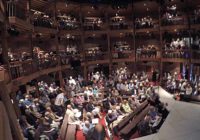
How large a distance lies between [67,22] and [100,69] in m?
7.40

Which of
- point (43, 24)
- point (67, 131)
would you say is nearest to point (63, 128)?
point (67, 131)

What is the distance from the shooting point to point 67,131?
11.8 meters

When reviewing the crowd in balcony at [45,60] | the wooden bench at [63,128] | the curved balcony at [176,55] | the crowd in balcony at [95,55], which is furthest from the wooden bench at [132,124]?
the crowd in balcony at [95,55]

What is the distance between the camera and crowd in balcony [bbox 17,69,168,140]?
428 inches

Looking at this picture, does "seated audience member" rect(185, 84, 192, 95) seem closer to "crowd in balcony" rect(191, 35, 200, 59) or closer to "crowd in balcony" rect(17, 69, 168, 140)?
"crowd in balcony" rect(17, 69, 168, 140)

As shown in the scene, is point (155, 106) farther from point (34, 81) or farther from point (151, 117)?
point (34, 81)

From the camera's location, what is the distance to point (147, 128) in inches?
426

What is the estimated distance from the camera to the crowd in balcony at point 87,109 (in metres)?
10.9

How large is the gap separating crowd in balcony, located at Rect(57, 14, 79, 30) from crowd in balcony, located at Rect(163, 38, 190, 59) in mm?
9040

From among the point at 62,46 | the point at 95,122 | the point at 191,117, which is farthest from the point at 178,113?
the point at 62,46

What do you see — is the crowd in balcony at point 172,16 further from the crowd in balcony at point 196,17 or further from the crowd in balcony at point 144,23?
the crowd in balcony at point 144,23

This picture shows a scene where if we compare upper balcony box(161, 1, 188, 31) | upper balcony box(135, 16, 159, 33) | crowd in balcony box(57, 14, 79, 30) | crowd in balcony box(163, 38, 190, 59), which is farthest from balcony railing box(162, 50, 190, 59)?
crowd in balcony box(57, 14, 79, 30)

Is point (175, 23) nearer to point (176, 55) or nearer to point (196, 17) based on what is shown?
point (196, 17)

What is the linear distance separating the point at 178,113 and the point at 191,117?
2.19 ft
